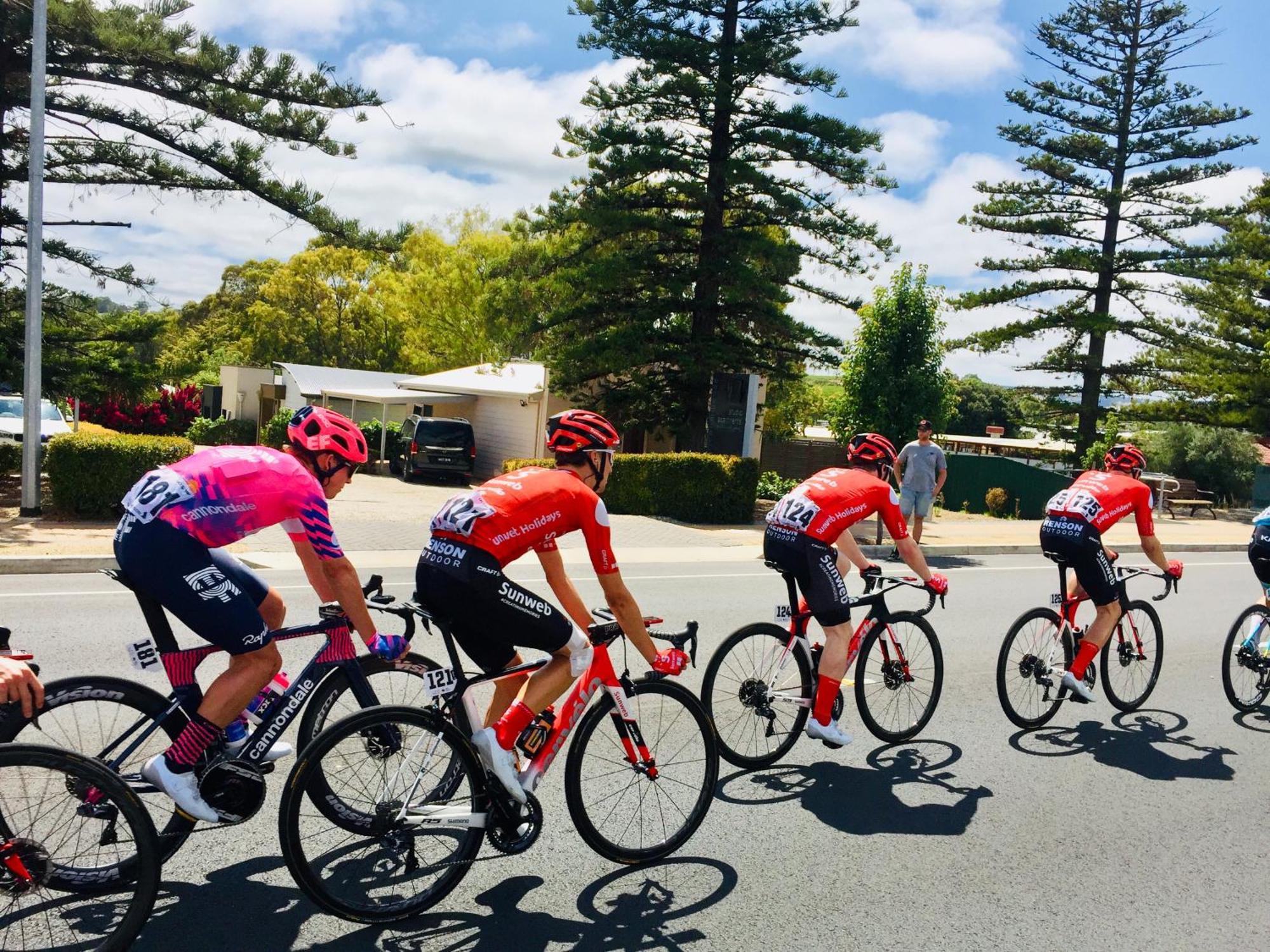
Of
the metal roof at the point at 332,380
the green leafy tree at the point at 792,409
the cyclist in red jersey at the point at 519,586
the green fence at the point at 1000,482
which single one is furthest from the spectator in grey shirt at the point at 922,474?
the metal roof at the point at 332,380

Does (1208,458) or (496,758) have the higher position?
(1208,458)

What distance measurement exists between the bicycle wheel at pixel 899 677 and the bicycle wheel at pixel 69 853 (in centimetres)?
428

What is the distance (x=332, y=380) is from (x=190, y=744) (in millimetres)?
38836

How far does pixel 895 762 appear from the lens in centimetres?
638

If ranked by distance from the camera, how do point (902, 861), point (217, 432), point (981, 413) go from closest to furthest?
point (902, 861), point (217, 432), point (981, 413)

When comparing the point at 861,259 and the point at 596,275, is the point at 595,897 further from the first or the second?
the point at 861,259

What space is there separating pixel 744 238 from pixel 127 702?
22.5 meters

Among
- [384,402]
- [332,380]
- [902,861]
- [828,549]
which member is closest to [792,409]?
[384,402]

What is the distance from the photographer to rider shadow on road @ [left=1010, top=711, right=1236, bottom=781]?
662 centimetres

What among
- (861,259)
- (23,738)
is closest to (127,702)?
(23,738)

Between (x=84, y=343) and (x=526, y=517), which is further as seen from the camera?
(x=84, y=343)

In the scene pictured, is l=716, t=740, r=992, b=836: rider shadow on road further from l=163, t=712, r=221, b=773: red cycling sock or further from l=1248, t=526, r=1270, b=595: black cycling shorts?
l=1248, t=526, r=1270, b=595: black cycling shorts

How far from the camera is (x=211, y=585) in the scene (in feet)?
13.2

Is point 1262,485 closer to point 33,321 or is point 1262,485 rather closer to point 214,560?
point 33,321
